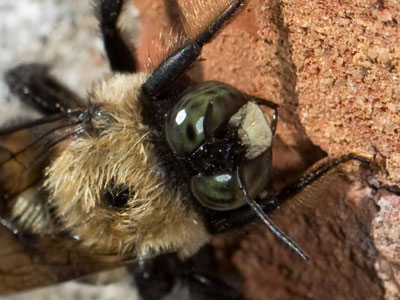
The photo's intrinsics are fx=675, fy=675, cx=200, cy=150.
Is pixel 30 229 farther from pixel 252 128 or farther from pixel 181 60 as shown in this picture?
pixel 252 128

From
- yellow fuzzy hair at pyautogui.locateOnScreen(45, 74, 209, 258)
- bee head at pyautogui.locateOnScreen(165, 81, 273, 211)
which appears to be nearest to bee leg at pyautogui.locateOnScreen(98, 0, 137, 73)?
yellow fuzzy hair at pyautogui.locateOnScreen(45, 74, 209, 258)

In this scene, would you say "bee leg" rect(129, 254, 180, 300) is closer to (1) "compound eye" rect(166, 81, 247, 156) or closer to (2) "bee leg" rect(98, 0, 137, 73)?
(2) "bee leg" rect(98, 0, 137, 73)

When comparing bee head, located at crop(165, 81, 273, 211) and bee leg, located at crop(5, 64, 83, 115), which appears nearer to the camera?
bee head, located at crop(165, 81, 273, 211)

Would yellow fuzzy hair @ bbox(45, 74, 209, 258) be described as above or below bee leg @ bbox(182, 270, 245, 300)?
above

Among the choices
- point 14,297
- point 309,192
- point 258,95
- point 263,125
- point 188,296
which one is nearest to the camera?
point 263,125

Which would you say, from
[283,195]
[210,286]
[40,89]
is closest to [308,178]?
[283,195]

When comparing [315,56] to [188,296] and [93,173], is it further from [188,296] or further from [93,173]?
[188,296]

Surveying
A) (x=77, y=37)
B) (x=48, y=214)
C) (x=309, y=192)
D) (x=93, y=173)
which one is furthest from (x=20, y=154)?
(x=309, y=192)

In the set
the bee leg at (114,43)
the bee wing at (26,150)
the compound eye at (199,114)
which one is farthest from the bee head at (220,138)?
the bee leg at (114,43)

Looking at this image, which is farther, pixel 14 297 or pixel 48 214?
pixel 14 297
